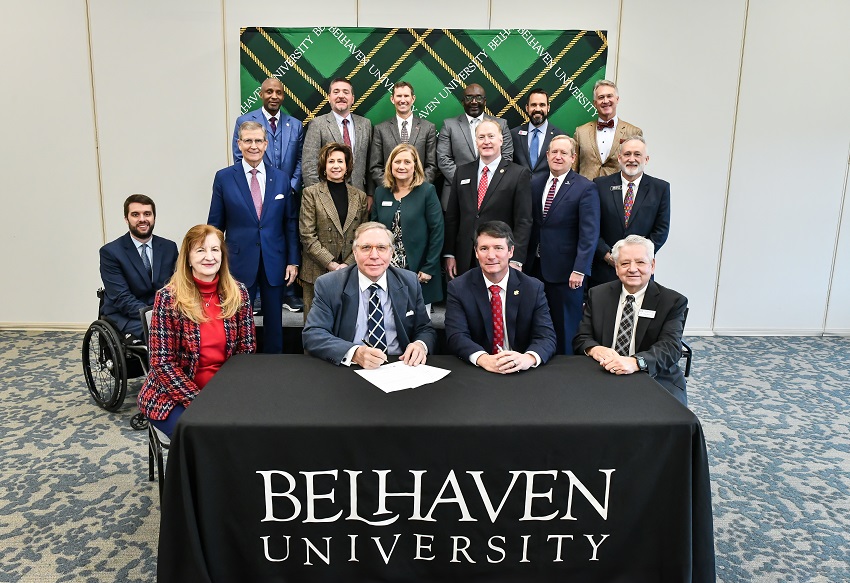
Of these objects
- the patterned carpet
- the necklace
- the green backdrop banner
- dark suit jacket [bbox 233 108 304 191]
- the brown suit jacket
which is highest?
the green backdrop banner

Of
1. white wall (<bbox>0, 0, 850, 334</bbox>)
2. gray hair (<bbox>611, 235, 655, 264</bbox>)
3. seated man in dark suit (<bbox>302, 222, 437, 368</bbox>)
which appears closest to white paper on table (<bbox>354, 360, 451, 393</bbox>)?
seated man in dark suit (<bbox>302, 222, 437, 368</bbox>)

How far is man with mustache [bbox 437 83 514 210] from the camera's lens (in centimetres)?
505

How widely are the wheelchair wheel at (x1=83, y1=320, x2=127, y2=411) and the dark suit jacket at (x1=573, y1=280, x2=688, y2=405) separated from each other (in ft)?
8.62

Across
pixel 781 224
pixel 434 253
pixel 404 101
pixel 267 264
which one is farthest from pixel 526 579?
A: pixel 781 224

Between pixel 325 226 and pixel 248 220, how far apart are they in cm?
49

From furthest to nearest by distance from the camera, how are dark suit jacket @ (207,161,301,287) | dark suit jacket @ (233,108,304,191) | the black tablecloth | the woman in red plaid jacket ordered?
dark suit jacket @ (233,108,304,191) < dark suit jacket @ (207,161,301,287) < the woman in red plaid jacket < the black tablecloth

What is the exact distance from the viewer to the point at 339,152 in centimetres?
431

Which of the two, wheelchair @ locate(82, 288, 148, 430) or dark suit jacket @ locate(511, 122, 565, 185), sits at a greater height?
dark suit jacket @ locate(511, 122, 565, 185)

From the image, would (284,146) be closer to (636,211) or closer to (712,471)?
(636,211)

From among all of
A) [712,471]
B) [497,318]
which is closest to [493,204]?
[497,318]

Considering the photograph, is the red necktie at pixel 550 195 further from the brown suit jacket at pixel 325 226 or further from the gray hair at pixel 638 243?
the gray hair at pixel 638 243

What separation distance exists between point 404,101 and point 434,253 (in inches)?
53.8

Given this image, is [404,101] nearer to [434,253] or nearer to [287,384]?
[434,253]

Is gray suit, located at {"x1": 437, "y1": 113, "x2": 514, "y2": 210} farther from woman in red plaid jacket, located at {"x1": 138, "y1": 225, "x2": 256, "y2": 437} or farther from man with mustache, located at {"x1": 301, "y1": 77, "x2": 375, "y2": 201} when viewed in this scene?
woman in red plaid jacket, located at {"x1": 138, "y1": 225, "x2": 256, "y2": 437}
